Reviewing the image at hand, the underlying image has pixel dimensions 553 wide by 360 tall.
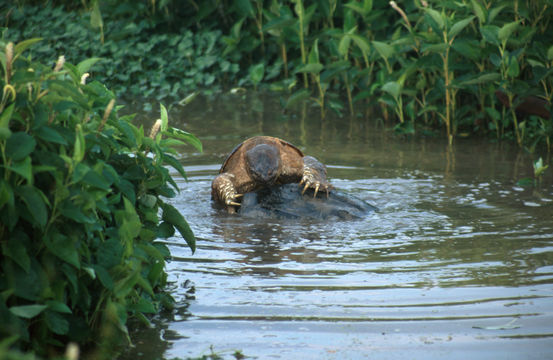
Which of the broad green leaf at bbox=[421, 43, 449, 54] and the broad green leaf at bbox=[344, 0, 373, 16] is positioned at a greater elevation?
the broad green leaf at bbox=[344, 0, 373, 16]

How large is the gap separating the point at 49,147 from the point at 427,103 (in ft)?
18.4

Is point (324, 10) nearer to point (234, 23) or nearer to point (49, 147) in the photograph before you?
point (234, 23)

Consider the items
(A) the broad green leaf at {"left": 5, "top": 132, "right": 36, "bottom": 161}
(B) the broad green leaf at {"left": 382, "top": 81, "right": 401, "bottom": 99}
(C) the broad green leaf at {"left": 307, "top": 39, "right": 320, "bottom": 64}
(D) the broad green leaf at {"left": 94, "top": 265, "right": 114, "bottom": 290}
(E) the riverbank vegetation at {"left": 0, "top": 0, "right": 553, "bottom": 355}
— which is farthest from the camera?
(C) the broad green leaf at {"left": 307, "top": 39, "right": 320, "bottom": 64}

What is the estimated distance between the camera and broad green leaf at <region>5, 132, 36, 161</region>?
2.78 metres

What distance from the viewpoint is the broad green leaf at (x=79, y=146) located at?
281 centimetres

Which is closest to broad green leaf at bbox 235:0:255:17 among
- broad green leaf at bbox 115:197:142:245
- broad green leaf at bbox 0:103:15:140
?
broad green leaf at bbox 115:197:142:245

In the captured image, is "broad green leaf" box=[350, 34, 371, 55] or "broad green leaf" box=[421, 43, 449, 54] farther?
"broad green leaf" box=[350, 34, 371, 55]

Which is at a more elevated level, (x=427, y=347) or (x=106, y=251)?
(x=106, y=251)

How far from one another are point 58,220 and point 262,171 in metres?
2.92

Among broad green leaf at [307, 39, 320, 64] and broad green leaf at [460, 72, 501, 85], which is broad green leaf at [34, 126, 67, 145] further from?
broad green leaf at [307, 39, 320, 64]

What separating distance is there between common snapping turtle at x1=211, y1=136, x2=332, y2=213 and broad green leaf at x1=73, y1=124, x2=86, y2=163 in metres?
2.96

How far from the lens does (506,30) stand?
7.02 meters

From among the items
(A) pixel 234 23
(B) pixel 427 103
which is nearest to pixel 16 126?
(B) pixel 427 103

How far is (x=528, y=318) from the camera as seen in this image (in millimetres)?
3646
